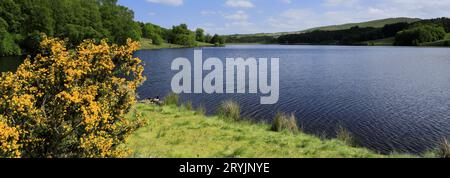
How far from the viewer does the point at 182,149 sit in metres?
14.7

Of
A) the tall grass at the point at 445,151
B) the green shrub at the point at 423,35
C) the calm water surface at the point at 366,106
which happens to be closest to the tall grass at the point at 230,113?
the calm water surface at the point at 366,106

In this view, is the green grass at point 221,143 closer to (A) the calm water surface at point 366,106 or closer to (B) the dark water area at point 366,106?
(B) the dark water area at point 366,106

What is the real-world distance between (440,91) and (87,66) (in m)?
40.5

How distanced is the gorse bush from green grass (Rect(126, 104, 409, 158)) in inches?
85.7

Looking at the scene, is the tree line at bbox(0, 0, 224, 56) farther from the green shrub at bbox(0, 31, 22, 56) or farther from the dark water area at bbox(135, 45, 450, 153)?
the dark water area at bbox(135, 45, 450, 153)

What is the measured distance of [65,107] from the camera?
10.1 meters

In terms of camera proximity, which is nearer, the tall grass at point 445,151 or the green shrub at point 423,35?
the tall grass at point 445,151

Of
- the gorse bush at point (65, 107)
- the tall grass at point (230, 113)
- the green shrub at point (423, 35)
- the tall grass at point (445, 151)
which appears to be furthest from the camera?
the green shrub at point (423, 35)

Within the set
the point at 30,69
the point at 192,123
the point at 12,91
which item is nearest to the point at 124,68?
the point at 30,69

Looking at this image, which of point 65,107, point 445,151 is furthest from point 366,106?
point 65,107

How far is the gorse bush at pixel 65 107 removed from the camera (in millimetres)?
9625

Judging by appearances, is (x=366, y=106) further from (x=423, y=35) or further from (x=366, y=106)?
(x=423, y=35)

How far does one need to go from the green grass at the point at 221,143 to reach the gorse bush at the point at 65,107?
2.18 metres
